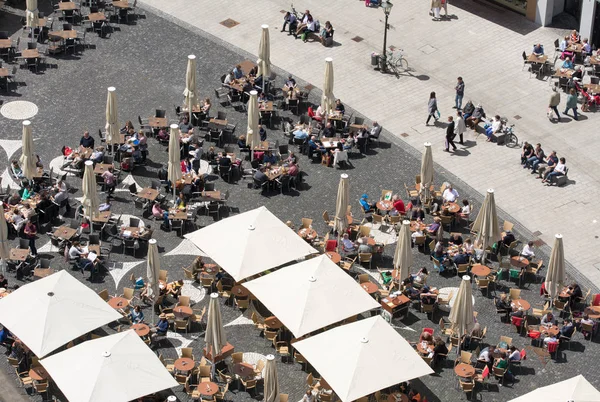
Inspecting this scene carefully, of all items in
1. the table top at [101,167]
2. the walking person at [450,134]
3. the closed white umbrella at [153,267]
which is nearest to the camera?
the closed white umbrella at [153,267]

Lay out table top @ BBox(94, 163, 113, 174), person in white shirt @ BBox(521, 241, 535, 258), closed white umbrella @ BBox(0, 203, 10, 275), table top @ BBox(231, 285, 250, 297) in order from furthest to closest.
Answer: table top @ BBox(94, 163, 113, 174) → person in white shirt @ BBox(521, 241, 535, 258) → table top @ BBox(231, 285, 250, 297) → closed white umbrella @ BBox(0, 203, 10, 275)

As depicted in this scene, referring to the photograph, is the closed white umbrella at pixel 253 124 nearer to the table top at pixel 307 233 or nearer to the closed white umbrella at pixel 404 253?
the table top at pixel 307 233

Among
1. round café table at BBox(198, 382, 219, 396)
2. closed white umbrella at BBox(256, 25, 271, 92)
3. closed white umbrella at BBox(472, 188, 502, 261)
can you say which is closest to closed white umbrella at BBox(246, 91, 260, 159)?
closed white umbrella at BBox(256, 25, 271, 92)

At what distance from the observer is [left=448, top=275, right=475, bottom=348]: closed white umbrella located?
42.7 metres

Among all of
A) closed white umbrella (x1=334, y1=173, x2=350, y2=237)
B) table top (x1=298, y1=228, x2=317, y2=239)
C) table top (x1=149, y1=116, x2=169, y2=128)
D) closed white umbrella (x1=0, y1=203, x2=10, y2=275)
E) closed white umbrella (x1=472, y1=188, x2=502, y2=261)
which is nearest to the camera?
closed white umbrella (x1=0, y1=203, x2=10, y2=275)

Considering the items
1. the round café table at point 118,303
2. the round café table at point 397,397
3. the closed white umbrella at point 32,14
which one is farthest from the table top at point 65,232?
the closed white umbrella at point 32,14

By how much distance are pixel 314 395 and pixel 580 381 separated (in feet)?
28.1

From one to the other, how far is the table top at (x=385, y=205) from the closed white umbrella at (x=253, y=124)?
5930 mm

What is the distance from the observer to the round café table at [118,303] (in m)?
44.6

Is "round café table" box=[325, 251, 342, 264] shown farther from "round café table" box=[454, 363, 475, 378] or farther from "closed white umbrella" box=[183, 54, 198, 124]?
"closed white umbrella" box=[183, 54, 198, 124]

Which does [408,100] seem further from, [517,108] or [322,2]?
[322,2]

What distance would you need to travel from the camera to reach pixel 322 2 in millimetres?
64750

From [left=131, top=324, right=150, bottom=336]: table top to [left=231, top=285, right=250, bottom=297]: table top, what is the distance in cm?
351

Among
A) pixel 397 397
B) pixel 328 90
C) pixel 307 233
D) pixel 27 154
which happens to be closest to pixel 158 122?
pixel 27 154
